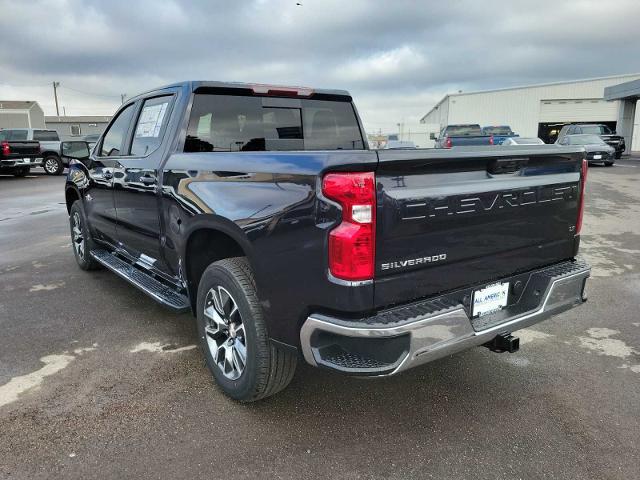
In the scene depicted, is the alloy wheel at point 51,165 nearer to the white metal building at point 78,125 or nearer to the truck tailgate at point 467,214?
the truck tailgate at point 467,214

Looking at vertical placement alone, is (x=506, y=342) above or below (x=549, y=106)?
below

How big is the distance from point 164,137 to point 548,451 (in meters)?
A: 3.13

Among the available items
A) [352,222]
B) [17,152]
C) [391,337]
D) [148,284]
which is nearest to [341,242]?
[352,222]

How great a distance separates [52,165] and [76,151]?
18473 millimetres

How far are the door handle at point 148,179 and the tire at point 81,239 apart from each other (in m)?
2.07

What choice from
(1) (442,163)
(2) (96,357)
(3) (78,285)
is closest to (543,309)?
(1) (442,163)

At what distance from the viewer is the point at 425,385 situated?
3.21m

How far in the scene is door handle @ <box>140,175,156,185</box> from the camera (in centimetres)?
362

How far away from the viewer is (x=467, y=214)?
250 centimetres

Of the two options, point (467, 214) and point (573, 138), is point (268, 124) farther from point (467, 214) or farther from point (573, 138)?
point (573, 138)

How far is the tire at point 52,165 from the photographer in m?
20.9

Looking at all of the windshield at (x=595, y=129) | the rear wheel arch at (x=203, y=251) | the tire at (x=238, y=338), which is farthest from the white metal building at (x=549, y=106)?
the tire at (x=238, y=338)

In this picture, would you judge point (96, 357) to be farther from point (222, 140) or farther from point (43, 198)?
point (43, 198)

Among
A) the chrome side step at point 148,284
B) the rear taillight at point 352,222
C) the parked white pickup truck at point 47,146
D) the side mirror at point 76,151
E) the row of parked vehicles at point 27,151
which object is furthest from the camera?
the parked white pickup truck at point 47,146
